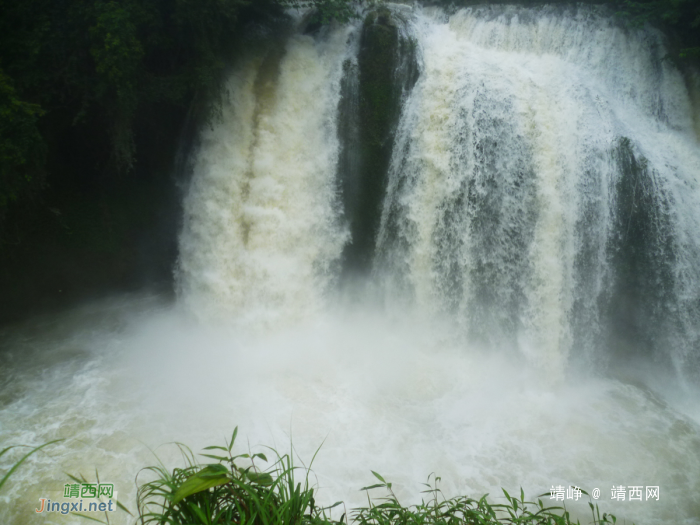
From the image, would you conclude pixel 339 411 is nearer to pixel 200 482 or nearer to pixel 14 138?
pixel 200 482

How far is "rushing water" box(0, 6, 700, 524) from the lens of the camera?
6.62 m

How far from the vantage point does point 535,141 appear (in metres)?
7.51

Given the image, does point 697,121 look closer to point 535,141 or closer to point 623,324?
point 535,141

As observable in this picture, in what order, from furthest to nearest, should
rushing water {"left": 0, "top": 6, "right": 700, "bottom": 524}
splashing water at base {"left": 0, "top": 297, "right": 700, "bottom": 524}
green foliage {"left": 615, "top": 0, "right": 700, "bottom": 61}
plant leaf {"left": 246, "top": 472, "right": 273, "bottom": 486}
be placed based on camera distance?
green foliage {"left": 615, "top": 0, "right": 700, "bottom": 61} < rushing water {"left": 0, "top": 6, "right": 700, "bottom": 524} < splashing water at base {"left": 0, "top": 297, "right": 700, "bottom": 524} < plant leaf {"left": 246, "top": 472, "right": 273, "bottom": 486}

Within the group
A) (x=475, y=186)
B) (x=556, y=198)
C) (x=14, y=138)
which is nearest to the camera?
(x=14, y=138)

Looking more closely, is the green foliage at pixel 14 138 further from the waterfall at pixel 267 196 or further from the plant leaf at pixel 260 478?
the plant leaf at pixel 260 478

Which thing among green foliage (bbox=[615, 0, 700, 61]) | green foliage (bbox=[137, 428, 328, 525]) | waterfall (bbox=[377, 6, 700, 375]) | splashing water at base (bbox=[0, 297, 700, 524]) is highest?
green foliage (bbox=[615, 0, 700, 61])

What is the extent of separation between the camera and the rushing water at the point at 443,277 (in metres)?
6.62

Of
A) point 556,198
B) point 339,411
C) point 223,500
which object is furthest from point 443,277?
point 223,500

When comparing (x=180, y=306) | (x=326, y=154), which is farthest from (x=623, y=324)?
(x=180, y=306)

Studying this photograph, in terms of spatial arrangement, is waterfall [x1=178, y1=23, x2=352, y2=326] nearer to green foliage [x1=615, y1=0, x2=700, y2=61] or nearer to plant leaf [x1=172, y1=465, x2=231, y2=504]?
Result: green foliage [x1=615, y1=0, x2=700, y2=61]

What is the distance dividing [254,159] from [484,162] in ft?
13.3

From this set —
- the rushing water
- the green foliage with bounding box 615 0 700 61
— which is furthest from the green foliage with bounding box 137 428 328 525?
the green foliage with bounding box 615 0 700 61

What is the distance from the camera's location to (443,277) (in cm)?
809
